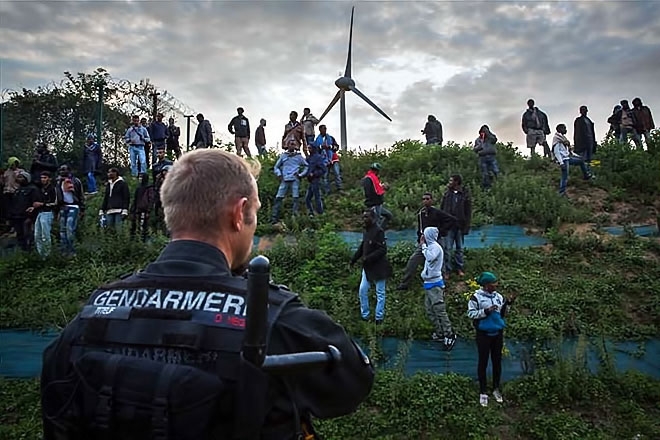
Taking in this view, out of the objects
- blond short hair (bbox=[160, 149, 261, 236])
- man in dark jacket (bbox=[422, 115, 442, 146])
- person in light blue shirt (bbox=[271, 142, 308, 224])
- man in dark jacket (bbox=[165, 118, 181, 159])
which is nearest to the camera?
blond short hair (bbox=[160, 149, 261, 236])

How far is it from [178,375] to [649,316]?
34.7 ft

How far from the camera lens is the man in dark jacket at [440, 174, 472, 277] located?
37.3 feet

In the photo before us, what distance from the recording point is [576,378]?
8430 millimetres

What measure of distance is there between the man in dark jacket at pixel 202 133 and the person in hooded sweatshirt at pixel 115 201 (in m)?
4.78

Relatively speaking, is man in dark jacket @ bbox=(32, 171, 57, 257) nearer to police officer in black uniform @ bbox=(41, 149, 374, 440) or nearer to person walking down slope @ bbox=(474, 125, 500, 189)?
person walking down slope @ bbox=(474, 125, 500, 189)

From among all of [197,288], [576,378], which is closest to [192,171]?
[197,288]

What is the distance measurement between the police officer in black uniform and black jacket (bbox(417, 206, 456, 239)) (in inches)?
365

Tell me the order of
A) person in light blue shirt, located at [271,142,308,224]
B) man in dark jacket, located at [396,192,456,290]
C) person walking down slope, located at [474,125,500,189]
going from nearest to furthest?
man in dark jacket, located at [396,192,456,290] < person in light blue shirt, located at [271,142,308,224] < person walking down slope, located at [474,125,500,189]

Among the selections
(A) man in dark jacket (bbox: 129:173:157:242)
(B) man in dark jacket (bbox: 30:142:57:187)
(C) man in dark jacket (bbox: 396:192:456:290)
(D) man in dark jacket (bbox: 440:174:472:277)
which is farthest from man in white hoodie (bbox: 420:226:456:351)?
(B) man in dark jacket (bbox: 30:142:57:187)

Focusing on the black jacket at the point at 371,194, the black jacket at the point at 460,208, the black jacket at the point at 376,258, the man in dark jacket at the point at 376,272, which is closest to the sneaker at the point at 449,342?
the man in dark jacket at the point at 376,272

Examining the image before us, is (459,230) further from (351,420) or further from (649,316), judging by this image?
(351,420)

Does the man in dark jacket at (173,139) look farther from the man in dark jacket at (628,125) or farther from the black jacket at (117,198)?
the man in dark jacket at (628,125)

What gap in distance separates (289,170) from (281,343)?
40.8ft

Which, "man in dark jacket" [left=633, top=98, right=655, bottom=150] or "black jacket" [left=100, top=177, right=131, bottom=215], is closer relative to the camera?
"black jacket" [left=100, top=177, right=131, bottom=215]
